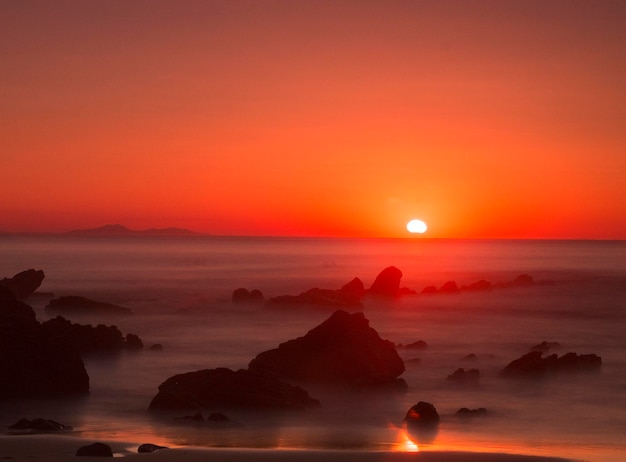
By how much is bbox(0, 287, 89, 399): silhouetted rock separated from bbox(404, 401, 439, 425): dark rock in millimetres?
A: 9716

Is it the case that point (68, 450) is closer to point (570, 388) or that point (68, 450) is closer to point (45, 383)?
point (45, 383)

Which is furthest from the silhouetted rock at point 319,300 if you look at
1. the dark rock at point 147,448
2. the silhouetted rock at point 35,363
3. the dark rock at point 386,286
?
the dark rock at point 147,448

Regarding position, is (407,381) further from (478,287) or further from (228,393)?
(478,287)

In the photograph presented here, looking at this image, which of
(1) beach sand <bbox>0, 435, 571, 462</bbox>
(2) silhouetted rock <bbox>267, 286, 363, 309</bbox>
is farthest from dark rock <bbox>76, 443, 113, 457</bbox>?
(2) silhouetted rock <bbox>267, 286, 363, 309</bbox>

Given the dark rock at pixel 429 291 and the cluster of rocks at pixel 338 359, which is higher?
the dark rock at pixel 429 291

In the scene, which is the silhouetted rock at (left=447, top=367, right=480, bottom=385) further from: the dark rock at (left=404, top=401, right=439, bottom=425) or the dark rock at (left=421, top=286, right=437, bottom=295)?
the dark rock at (left=421, top=286, right=437, bottom=295)

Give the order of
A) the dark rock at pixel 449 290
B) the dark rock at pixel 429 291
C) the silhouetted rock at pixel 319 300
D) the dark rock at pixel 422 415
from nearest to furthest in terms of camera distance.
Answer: the dark rock at pixel 422 415, the silhouetted rock at pixel 319 300, the dark rock at pixel 429 291, the dark rock at pixel 449 290

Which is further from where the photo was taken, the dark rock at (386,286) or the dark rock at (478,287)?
the dark rock at (478,287)

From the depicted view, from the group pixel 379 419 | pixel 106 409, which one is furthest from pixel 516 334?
pixel 106 409

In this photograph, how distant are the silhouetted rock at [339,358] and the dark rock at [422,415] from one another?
4299 millimetres

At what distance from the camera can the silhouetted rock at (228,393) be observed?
21.4 m

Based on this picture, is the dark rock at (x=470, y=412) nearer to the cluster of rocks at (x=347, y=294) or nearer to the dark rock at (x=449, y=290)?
the cluster of rocks at (x=347, y=294)

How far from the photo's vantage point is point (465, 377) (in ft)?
95.1

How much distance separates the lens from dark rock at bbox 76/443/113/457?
15.1 meters
